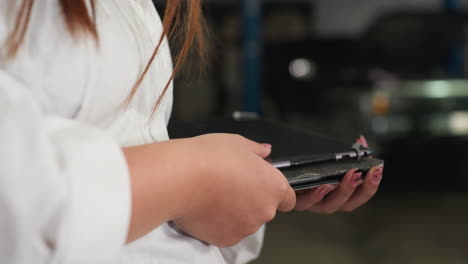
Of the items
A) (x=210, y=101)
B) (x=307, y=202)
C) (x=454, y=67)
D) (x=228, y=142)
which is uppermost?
(x=228, y=142)

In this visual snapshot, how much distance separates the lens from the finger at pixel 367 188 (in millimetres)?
524

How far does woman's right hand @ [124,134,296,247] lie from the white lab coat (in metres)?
0.02

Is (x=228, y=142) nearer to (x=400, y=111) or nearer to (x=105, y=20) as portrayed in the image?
(x=105, y=20)

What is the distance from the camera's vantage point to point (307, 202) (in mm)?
557

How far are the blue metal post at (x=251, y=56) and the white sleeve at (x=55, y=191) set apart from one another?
9.10ft

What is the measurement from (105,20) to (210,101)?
3.22m

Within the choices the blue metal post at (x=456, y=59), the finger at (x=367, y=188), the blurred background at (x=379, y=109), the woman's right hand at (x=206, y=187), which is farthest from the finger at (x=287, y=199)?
the blue metal post at (x=456, y=59)

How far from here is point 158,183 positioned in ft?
1.21

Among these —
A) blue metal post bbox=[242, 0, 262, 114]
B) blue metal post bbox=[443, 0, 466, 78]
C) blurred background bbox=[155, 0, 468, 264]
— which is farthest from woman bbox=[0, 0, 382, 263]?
blue metal post bbox=[443, 0, 466, 78]

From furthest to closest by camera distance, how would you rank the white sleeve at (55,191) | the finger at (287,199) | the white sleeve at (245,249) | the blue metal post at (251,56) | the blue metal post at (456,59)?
the blue metal post at (456,59) → the blue metal post at (251,56) → the white sleeve at (245,249) → the finger at (287,199) → the white sleeve at (55,191)

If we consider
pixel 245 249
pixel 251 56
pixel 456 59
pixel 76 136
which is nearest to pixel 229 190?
pixel 76 136

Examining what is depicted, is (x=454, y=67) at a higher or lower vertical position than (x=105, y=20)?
lower

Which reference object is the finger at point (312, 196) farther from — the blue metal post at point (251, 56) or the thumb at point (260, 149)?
the blue metal post at point (251, 56)

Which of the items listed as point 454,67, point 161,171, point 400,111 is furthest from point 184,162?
point 454,67
